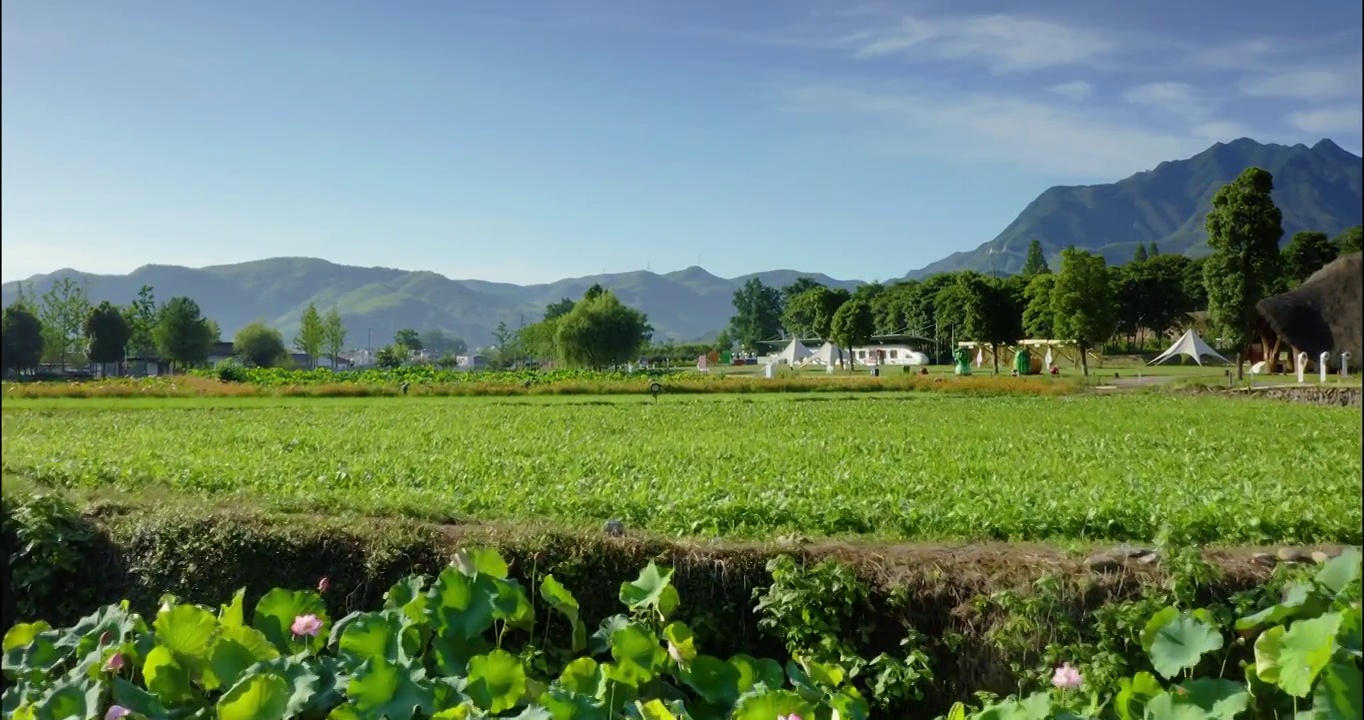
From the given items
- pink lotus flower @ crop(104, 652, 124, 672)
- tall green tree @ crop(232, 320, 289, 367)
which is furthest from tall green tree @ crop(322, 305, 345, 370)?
pink lotus flower @ crop(104, 652, 124, 672)

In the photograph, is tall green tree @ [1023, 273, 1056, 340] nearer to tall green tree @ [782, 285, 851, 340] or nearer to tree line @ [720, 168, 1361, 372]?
tree line @ [720, 168, 1361, 372]

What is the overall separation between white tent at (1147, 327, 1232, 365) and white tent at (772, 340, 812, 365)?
43241 mm

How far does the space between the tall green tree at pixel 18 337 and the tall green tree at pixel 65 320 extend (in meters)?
1.02

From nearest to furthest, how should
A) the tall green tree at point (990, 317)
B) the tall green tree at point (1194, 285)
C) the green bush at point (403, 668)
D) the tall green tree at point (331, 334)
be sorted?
the green bush at point (403, 668) < the tall green tree at point (1194, 285) < the tall green tree at point (331, 334) < the tall green tree at point (990, 317)

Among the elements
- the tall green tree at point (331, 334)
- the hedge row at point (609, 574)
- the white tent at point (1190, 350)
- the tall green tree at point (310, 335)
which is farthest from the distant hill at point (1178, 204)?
the tall green tree at point (331, 334)

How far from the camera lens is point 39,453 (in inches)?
345

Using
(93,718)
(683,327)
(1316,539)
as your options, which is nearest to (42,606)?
(93,718)

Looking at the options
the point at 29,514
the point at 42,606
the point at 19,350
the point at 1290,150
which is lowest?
the point at 42,606

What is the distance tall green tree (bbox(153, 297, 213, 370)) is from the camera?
11484 mm

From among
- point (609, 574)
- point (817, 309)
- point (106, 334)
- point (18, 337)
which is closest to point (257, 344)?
point (106, 334)

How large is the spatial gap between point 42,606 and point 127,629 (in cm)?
166

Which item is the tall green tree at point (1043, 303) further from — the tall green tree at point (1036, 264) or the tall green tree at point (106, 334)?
the tall green tree at point (106, 334)

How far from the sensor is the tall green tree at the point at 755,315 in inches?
3022

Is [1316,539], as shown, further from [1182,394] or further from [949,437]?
[1182,394]
